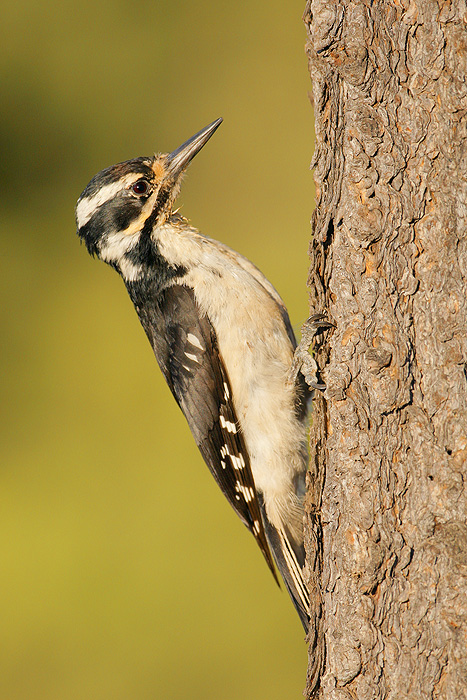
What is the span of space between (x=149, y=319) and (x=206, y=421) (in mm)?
472

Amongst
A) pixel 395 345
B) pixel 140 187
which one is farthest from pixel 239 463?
pixel 140 187

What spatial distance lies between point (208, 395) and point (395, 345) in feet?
3.33

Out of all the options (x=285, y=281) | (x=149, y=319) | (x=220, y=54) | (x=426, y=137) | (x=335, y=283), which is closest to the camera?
(x=426, y=137)

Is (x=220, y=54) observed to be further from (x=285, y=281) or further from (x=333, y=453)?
(x=333, y=453)

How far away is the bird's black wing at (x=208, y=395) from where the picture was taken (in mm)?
2320

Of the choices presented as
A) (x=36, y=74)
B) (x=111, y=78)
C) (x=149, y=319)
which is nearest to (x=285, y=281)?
(x=149, y=319)

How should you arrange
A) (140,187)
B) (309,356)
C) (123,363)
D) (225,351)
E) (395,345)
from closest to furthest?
(395,345), (309,356), (225,351), (140,187), (123,363)

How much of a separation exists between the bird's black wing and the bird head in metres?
0.30

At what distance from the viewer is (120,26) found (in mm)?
4309

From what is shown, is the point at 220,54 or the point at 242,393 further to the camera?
the point at 220,54

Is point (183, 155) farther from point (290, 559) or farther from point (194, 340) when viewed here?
point (290, 559)

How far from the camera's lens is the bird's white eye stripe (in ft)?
8.10

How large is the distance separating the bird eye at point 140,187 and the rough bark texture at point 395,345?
1.05 m

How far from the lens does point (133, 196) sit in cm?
248
